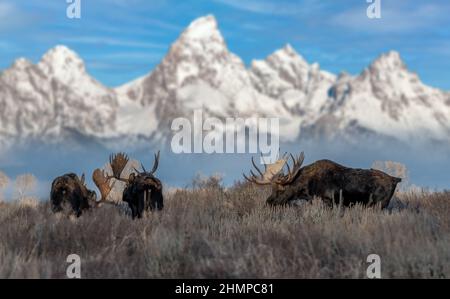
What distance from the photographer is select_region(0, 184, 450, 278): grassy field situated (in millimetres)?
8320

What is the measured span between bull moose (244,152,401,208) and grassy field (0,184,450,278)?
1.00 ft

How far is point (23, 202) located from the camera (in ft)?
59.1

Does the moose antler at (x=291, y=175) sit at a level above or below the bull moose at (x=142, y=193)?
above

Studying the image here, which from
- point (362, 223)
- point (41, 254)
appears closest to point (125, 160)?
point (41, 254)

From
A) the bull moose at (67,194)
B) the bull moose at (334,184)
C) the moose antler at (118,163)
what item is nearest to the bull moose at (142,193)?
the moose antler at (118,163)

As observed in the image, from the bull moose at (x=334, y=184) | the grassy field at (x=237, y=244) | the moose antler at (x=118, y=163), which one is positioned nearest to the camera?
the grassy field at (x=237, y=244)

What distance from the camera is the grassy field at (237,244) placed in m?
8.32

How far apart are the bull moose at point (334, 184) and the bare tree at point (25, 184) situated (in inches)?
425
